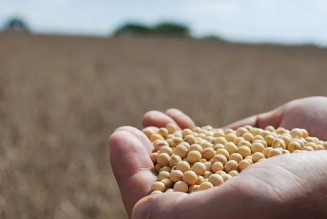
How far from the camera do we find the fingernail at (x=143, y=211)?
1532 millimetres

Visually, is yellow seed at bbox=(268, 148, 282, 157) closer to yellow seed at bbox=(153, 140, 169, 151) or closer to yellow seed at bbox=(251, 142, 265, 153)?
yellow seed at bbox=(251, 142, 265, 153)

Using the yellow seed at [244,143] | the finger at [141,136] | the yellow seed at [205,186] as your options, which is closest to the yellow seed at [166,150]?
the finger at [141,136]

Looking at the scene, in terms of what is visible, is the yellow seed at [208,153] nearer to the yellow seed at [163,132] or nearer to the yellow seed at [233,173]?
the yellow seed at [233,173]

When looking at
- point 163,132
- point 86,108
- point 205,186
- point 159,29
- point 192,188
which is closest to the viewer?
point 205,186

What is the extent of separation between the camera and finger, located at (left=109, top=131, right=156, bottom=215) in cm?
186

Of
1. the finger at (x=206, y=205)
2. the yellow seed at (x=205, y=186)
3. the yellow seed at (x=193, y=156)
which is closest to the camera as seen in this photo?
the finger at (x=206, y=205)

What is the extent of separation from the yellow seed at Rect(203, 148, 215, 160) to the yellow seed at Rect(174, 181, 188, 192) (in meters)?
0.30

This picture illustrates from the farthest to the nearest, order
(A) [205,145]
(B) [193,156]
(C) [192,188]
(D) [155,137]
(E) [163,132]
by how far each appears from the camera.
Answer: (E) [163,132], (D) [155,137], (A) [205,145], (B) [193,156], (C) [192,188]

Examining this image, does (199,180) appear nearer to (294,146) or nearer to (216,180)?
(216,180)

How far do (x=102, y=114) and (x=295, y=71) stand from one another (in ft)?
23.1

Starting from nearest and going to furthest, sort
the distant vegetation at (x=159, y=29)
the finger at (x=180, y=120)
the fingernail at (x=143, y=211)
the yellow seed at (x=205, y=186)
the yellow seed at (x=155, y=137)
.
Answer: the fingernail at (x=143, y=211) → the yellow seed at (x=205, y=186) → the yellow seed at (x=155, y=137) → the finger at (x=180, y=120) → the distant vegetation at (x=159, y=29)

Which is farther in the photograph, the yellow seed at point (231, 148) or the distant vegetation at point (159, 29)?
the distant vegetation at point (159, 29)

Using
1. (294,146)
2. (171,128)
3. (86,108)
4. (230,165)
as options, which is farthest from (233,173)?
(86,108)

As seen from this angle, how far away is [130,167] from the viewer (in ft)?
6.30
